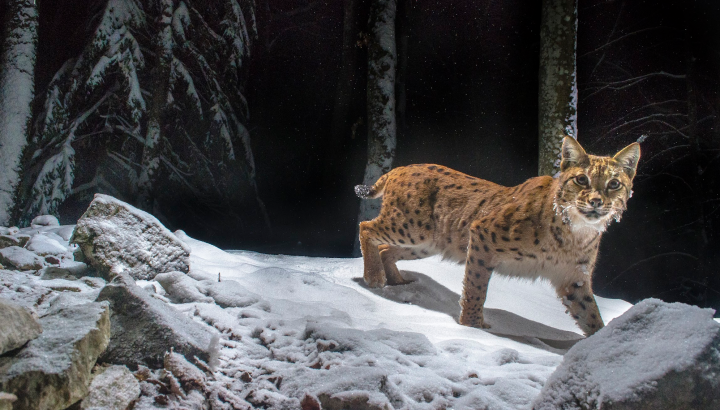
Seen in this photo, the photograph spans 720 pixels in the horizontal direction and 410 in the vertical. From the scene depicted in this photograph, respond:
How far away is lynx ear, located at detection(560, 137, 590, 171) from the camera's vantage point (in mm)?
3451

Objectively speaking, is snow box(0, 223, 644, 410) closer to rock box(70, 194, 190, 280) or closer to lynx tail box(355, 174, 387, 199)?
rock box(70, 194, 190, 280)

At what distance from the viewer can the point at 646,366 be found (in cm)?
184

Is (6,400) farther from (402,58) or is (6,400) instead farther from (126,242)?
(402,58)

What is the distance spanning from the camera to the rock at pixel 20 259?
3.28m

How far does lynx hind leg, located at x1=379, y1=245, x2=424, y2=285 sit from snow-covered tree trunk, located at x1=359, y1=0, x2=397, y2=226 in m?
1.83

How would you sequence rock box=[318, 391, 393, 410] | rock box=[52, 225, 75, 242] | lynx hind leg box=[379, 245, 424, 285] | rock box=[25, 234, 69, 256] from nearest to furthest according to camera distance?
rock box=[318, 391, 393, 410], rock box=[25, 234, 69, 256], rock box=[52, 225, 75, 242], lynx hind leg box=[379, 245, 424, 285]

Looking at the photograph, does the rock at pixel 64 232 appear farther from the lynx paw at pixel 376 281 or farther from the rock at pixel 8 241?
the lynx paw at pixel 376 281

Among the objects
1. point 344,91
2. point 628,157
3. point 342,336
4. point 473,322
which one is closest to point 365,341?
point 342,336

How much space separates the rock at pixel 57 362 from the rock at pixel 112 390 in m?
0.04

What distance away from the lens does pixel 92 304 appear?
2.13 m

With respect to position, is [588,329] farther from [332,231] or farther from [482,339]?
[332,231]

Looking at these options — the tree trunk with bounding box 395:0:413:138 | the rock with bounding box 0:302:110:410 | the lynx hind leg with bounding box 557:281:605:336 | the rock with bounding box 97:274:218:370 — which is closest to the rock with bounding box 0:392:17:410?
the rock with bounding box 0:302:110:410

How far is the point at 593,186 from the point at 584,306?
→ 3.31ft


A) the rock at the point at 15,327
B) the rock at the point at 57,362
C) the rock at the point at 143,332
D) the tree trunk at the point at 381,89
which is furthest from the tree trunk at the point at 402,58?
the rock at the point at 15,327
